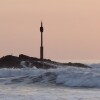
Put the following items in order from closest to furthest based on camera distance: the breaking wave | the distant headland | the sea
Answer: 1. the sea
2. the breaking wave
3. the distant headland

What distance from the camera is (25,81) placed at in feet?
117

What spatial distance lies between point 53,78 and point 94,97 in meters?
9.64

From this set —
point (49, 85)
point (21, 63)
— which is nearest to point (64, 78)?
point (49, 85)

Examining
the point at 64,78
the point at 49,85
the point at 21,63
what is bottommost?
the point at 49,85

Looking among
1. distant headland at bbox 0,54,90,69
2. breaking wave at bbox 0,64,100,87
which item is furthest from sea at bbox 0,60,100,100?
distant headland at bbox 0,54,90,69

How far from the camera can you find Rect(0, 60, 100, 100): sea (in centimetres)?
2739

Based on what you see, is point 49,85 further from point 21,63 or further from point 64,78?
point 21,63

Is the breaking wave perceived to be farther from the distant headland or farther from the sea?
the distant headland

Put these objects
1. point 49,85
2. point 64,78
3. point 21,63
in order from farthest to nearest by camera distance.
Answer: point 21,63 → point 64,78 → point 49,85

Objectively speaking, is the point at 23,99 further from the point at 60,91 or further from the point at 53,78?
the point at 53,78

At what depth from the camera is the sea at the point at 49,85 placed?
89.9ft

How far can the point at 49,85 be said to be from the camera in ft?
112

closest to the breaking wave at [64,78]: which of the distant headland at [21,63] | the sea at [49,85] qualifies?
the sea at [49,85]

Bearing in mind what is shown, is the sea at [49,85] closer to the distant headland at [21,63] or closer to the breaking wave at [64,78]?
the breaking wave at [64,78]
